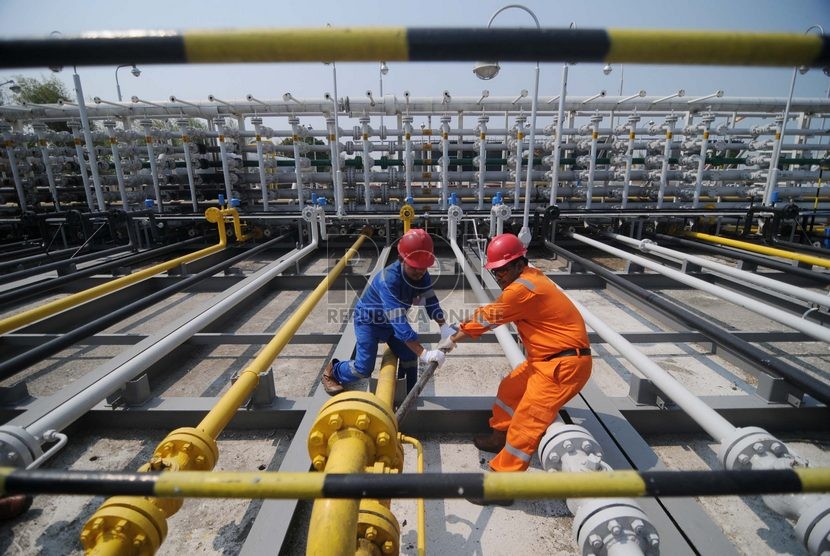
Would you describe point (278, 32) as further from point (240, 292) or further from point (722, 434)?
point (240, 292)

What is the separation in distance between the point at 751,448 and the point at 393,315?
69.6 inches

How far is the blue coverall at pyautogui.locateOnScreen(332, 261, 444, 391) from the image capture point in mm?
2434

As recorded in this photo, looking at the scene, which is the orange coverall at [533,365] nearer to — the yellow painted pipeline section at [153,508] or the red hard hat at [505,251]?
the red hard hat at [505,251]

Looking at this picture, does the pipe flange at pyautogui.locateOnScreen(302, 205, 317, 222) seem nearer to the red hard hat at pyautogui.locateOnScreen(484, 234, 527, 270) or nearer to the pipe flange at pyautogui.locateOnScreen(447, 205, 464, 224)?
the pipe flange at pyautogui.locateOnScreen(447, 205, 464, 224)

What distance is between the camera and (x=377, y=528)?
1161 millimetres

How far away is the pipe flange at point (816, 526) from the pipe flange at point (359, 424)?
1.40 m

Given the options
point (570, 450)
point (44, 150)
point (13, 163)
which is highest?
point (44, 150)

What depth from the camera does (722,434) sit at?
164 cm

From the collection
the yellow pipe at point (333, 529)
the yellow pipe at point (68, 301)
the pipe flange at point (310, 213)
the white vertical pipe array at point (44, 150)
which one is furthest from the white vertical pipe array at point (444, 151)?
the white vertical pipe array at point (44, 150)

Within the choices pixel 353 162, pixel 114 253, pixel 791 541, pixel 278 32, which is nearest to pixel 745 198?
pixel 353 162

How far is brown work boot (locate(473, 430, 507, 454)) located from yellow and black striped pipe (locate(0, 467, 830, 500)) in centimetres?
157

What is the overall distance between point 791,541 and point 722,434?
0.64 m

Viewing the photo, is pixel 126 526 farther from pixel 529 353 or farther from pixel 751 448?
pixel 751 448

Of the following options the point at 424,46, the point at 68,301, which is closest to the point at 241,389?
the point at 424,46
